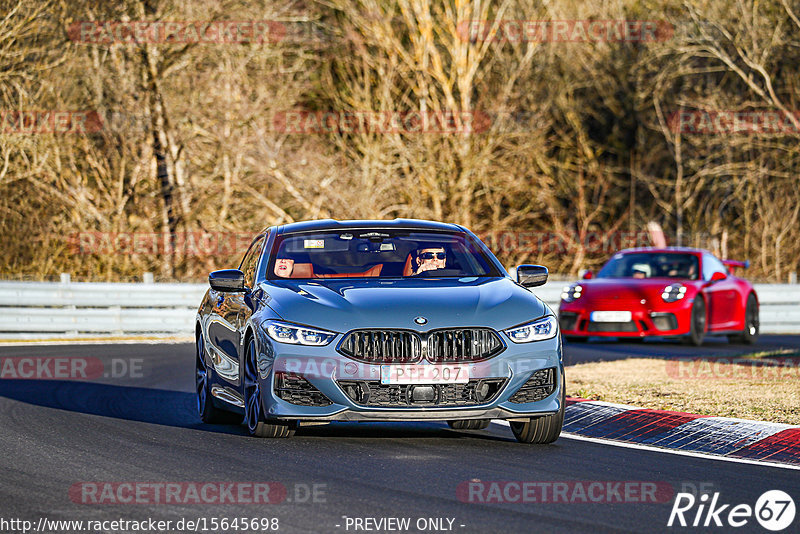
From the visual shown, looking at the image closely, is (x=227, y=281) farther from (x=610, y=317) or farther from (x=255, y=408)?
(x=610, y=317)

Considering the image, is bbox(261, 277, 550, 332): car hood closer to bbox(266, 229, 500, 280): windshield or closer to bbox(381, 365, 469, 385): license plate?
bbox(381, 365, 469, 385): license plate

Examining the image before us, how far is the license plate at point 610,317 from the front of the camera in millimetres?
19531

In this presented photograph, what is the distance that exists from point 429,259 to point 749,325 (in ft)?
41.1

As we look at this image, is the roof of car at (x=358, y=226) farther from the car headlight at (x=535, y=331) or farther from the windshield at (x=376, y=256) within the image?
the car headlight at (x=535, y=331)

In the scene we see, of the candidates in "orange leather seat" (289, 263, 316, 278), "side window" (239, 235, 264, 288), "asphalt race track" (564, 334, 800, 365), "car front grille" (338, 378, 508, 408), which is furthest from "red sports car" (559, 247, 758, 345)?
"car front grille" (338, 378, 508, 408)

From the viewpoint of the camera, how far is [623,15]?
39.4 metres

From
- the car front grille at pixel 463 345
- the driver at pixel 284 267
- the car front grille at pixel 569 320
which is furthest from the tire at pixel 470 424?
the car front grille at pixel 569 320

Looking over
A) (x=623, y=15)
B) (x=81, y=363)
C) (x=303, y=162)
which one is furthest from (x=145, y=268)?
(x=623, y=15)

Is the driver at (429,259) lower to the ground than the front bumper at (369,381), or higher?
higher

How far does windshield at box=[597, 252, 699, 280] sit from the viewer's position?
2069 cm

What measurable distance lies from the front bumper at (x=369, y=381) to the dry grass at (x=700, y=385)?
8.25ft

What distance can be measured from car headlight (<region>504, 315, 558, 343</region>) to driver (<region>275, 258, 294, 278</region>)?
1947 mm

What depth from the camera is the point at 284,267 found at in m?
9.78

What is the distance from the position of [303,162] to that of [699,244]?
11.3 metres
